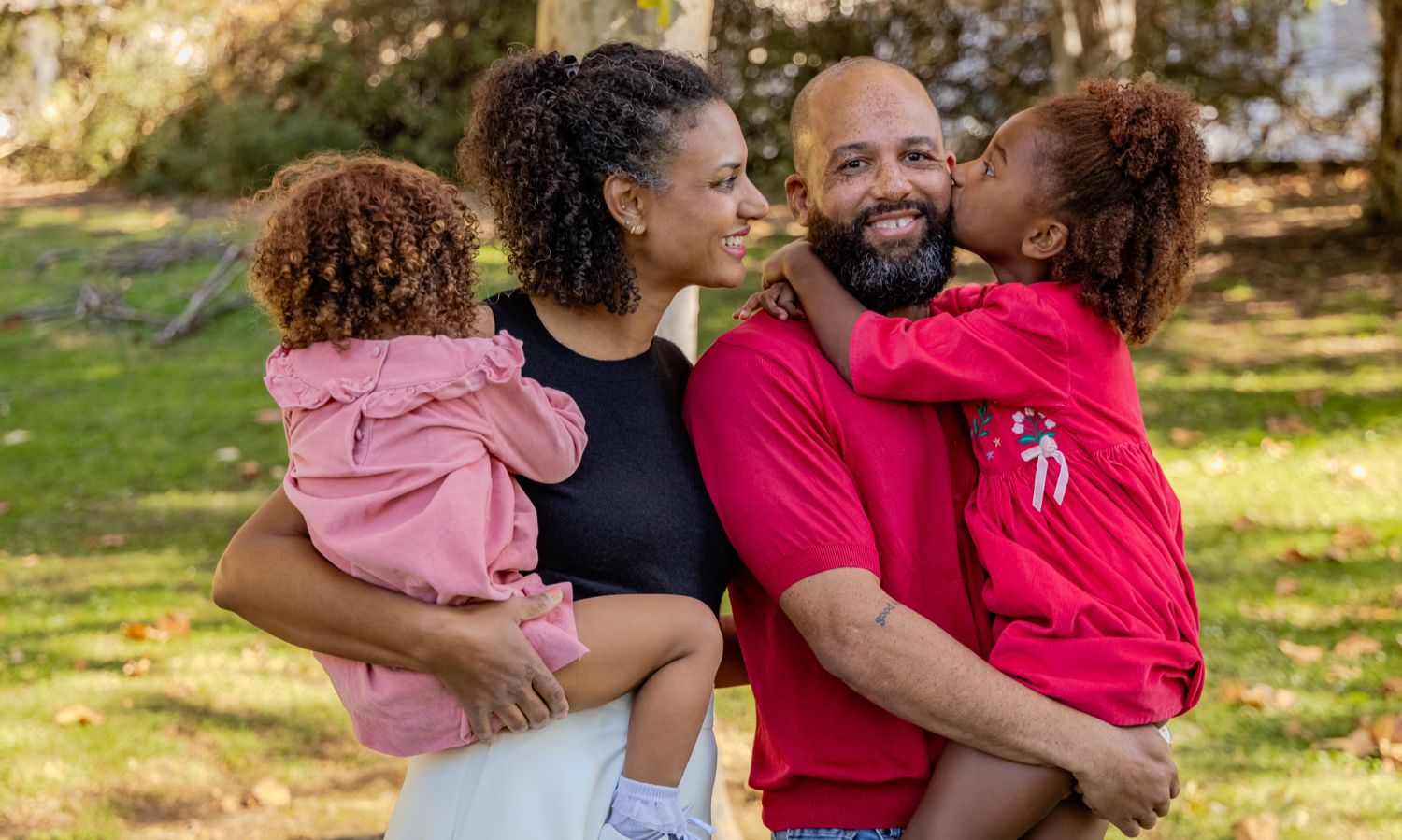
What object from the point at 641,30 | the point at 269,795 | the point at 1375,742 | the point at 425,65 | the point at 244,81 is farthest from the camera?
the point at 244,81

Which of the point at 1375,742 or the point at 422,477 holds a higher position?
the point at 422,477

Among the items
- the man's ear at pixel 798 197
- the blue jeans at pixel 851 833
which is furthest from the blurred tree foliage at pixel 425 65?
the blue jeans at pixel 851 833

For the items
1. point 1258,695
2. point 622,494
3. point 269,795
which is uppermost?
point 622,494

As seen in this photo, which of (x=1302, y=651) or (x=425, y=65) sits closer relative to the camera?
(x=1302, y=651)

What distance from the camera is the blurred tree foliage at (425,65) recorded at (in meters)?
14.9

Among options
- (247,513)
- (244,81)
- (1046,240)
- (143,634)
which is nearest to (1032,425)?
(1046,240)

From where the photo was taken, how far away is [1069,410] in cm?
256

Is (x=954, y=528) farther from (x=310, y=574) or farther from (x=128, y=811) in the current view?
(x=128, y=811)

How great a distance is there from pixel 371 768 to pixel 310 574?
275 centimetres

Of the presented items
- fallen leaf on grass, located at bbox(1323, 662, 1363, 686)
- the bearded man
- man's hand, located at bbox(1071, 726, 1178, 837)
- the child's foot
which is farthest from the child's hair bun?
Answer: fallen leaf on grass, located at bbox(1323, 662, 1363, 686)

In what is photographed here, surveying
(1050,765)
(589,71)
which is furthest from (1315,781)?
(589,71)

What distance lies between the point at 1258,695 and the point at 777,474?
10.8 ft

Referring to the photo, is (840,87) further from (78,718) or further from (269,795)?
(78,718)

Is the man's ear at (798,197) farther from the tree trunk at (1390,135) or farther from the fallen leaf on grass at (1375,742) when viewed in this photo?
the tree trunk at (1390,135)
